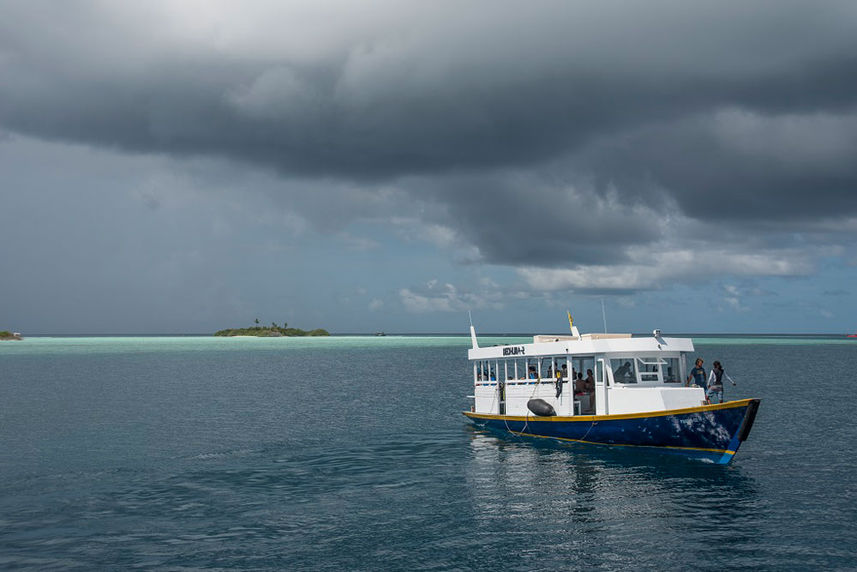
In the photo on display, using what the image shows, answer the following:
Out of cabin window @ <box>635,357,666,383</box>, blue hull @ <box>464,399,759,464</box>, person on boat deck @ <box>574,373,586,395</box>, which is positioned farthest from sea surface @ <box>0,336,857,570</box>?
cabin window @ <box>635,357,666,383</box>

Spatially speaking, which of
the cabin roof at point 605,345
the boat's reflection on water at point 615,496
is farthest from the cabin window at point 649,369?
the boat's reflection on water at point 615,496

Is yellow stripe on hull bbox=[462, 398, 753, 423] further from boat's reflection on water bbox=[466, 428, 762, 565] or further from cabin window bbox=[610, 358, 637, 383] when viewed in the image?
cabin window bbox=[610, 358, 637, 383]

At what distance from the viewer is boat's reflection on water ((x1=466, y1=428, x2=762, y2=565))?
18.1 metres

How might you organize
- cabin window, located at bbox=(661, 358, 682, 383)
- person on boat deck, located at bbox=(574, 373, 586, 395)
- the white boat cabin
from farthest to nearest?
person on boat deck, located at bbox=(574, 373, 586, 395) < cabin window, located at bbox=(661, 358, 682, 383) < the white boat cabin

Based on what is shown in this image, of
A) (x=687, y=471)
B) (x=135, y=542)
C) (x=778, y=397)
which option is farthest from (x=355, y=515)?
(x=778, y=397)

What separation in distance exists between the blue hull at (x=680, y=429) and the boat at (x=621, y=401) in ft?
0.12

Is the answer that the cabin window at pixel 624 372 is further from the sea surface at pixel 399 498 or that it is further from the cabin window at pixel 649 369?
the sea surface at pixel 399 498

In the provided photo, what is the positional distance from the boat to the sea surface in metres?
0.97

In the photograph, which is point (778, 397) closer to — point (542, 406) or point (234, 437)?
point (542, 406)

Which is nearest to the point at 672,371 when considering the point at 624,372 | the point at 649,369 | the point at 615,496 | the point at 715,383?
the point at 649,369

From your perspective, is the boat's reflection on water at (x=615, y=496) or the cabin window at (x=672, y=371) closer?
the boat's reflection on water at (x=615, y=496)

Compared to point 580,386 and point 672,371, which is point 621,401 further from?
point 672,371

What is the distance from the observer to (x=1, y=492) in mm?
23438

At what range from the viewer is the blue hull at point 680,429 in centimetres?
2511
